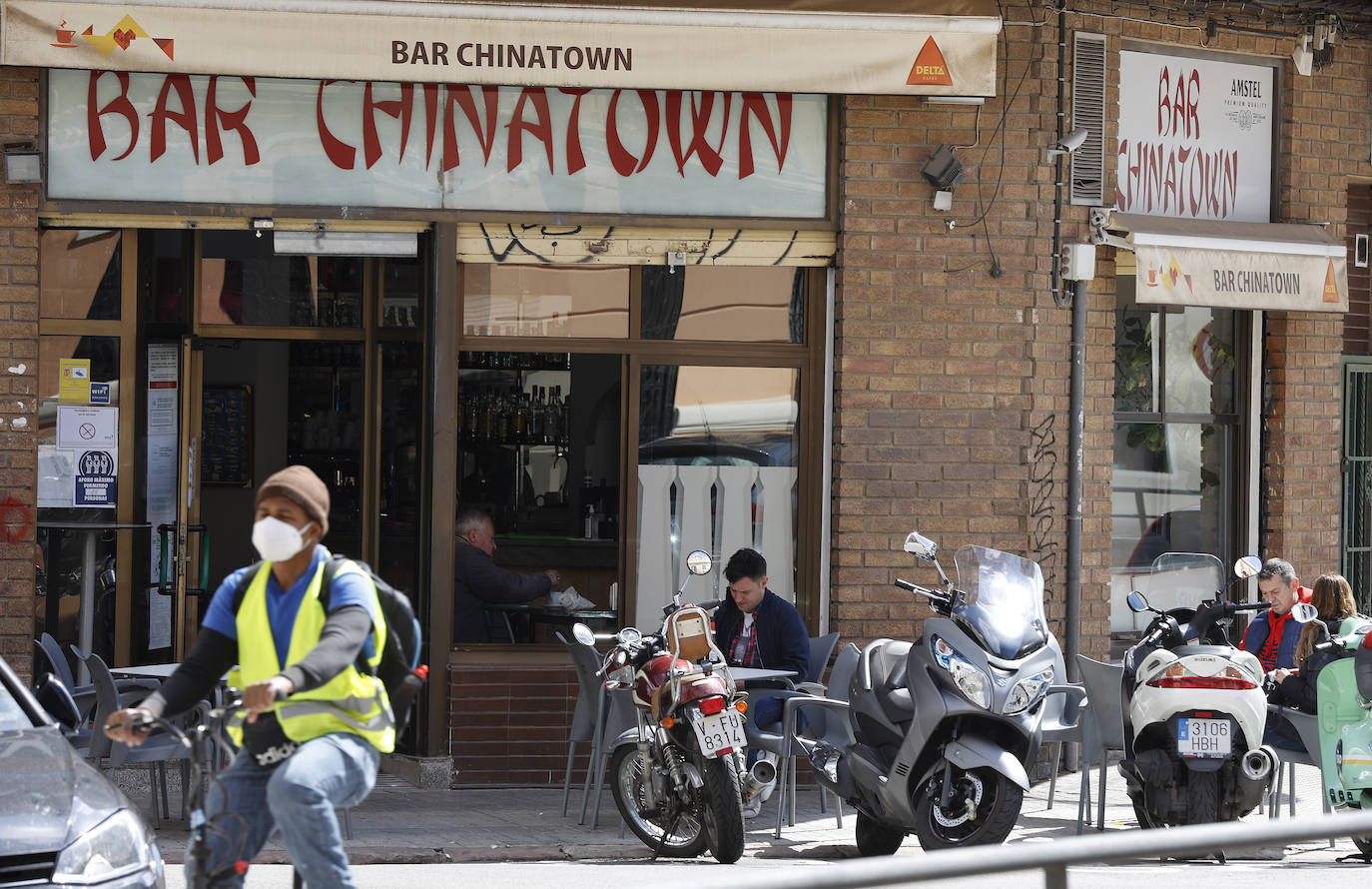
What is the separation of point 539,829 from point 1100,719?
278 centimetres

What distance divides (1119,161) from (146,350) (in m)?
5.90

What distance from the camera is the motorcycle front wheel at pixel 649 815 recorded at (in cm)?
745

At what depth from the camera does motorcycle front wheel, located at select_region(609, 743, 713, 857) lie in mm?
7449

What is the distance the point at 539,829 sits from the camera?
8281 millimetres

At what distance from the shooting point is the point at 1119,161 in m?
10.3

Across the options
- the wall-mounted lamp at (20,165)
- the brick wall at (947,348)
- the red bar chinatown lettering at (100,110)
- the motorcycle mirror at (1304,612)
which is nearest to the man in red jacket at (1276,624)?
the motorcycle mirror at (1304,612)

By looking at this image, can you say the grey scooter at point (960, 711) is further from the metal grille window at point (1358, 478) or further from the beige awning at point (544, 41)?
the metal grille window at point (1358, 478)

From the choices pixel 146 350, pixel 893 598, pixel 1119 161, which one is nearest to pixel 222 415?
pixel 146 350

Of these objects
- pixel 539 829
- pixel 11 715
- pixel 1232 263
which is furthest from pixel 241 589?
pixel 1232 263

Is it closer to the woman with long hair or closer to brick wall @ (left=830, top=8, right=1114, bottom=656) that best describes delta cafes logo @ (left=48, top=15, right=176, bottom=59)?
brick wall @ (left=830, top=8, right=1114, bottom=656)

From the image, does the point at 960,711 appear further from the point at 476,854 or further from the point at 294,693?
the point at 294,693

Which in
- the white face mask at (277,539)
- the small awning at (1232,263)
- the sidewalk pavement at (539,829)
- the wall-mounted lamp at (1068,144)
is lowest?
the sidewalk pavement at (539,829)

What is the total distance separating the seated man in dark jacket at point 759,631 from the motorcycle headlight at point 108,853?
371 centimetres

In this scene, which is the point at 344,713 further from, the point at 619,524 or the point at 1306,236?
the point at 1306,236
